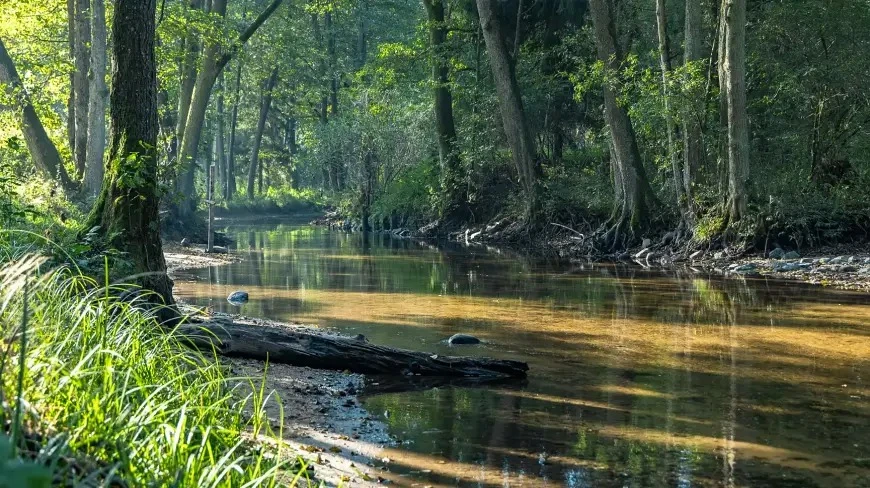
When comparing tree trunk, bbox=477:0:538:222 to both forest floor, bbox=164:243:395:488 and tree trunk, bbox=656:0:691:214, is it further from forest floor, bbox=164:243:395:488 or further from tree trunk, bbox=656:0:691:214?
forest floor, bbox=164:243:395:488

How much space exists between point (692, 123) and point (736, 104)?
1751mm

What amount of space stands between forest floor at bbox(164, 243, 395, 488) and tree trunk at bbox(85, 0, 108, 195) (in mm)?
12843

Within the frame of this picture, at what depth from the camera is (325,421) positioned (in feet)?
23.3

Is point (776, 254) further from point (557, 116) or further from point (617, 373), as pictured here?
point (557, 116)

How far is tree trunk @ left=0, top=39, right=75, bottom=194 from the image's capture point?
2034cm

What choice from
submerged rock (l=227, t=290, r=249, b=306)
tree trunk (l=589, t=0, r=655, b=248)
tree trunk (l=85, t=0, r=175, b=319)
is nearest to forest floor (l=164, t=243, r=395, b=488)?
tree trunk (l=85, t=0, r=175, b=319)

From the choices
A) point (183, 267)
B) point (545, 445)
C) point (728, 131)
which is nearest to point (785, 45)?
point (728, 131)

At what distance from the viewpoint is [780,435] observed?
6797 mm

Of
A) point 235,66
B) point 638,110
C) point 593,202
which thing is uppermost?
point 235,66

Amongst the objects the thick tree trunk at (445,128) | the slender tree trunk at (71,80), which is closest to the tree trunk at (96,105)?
the slender tree trunk at (71,80)

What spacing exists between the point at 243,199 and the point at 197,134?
2933 cm

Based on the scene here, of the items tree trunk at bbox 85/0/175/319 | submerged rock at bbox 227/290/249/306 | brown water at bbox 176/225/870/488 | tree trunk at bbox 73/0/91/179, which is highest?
tree trunk at bbox 73/0/91/179

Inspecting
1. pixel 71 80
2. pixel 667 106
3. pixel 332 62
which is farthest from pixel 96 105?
pixel 332 62

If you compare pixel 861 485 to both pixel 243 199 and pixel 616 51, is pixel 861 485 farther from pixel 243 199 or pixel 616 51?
pixel 243 199
